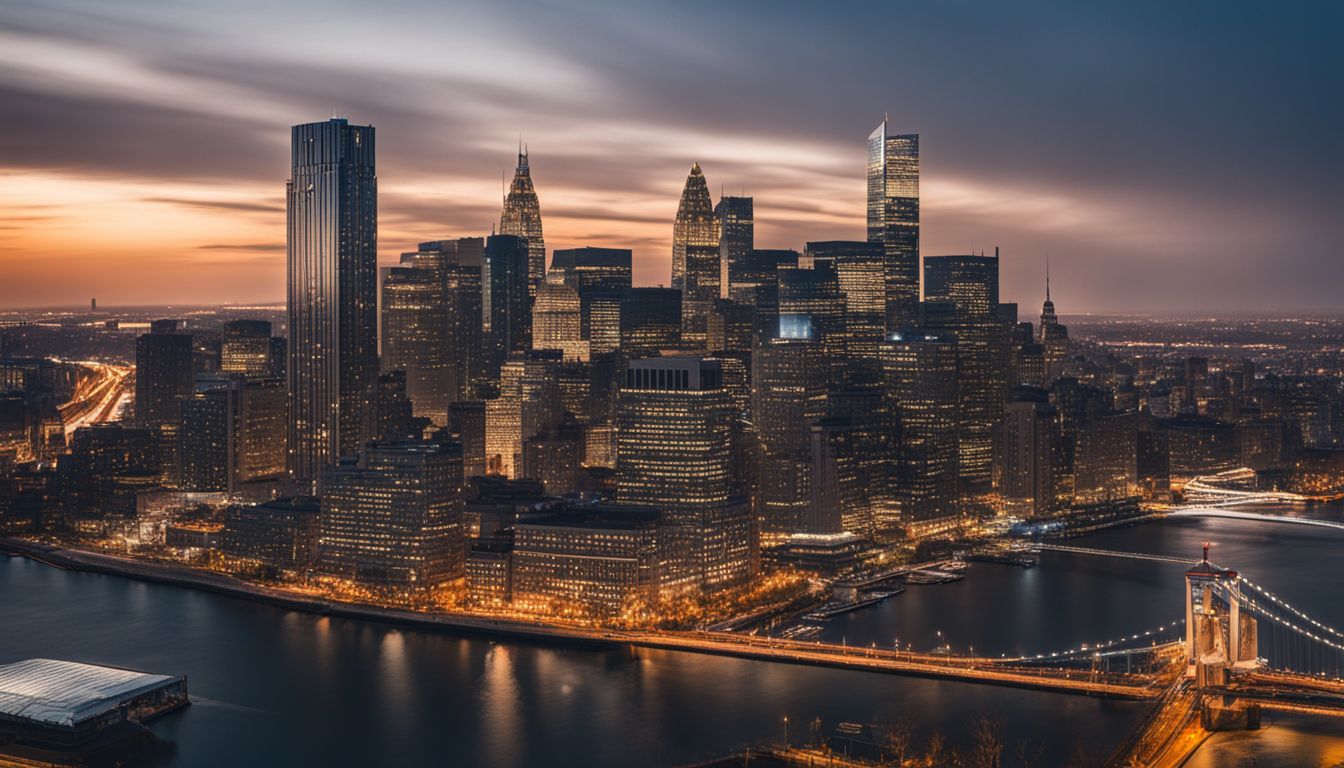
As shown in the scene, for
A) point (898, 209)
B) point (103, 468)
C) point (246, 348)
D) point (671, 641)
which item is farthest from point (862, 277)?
point (671, 641)

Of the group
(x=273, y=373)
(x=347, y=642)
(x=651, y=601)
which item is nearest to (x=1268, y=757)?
(x=651, y=601)

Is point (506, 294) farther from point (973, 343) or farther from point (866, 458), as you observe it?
point (866, 458)

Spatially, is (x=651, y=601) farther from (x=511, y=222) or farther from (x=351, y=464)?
(x=511, y=222)

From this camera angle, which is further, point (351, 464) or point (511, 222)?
point (511, 222)

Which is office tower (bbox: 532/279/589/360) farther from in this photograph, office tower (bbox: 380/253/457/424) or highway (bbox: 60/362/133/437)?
highway (bbox: 60/362/133/437)

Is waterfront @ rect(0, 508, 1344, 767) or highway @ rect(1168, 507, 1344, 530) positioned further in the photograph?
highway @ rect(1168, 507, 1344, 530)

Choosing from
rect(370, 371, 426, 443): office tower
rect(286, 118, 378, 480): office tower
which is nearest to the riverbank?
rect(286, 118, 378, 480): office tower
